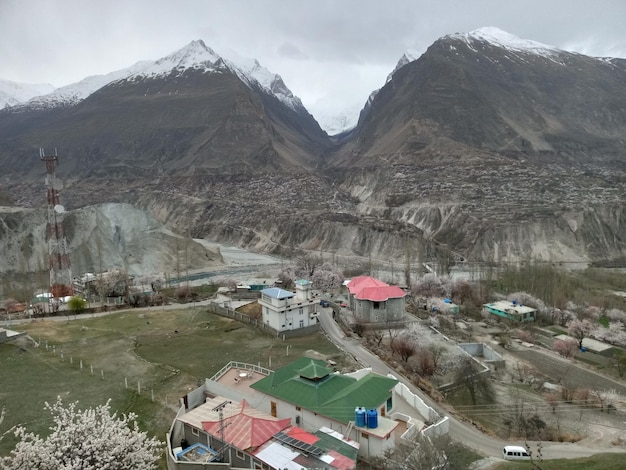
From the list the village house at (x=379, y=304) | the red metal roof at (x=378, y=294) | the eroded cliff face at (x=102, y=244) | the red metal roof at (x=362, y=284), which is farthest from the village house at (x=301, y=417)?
the eroded cliff face at (x=102, y=244)

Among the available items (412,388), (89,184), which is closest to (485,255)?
(412,388)

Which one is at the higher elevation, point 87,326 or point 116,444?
point 116,444

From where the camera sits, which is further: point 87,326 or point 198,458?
point 87,326

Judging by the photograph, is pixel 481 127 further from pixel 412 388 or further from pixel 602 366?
pixel 412 388

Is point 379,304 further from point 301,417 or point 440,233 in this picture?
point 440,233

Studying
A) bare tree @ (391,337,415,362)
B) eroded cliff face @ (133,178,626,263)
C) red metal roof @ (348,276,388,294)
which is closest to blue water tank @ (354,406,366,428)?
bare tree @ (391,337,415,362)

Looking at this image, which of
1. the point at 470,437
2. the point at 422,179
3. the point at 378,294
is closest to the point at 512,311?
the point at 378,294

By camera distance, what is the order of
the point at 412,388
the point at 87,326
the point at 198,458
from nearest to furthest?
the point at 198,458, the point at 412,388, the point at 87,326
